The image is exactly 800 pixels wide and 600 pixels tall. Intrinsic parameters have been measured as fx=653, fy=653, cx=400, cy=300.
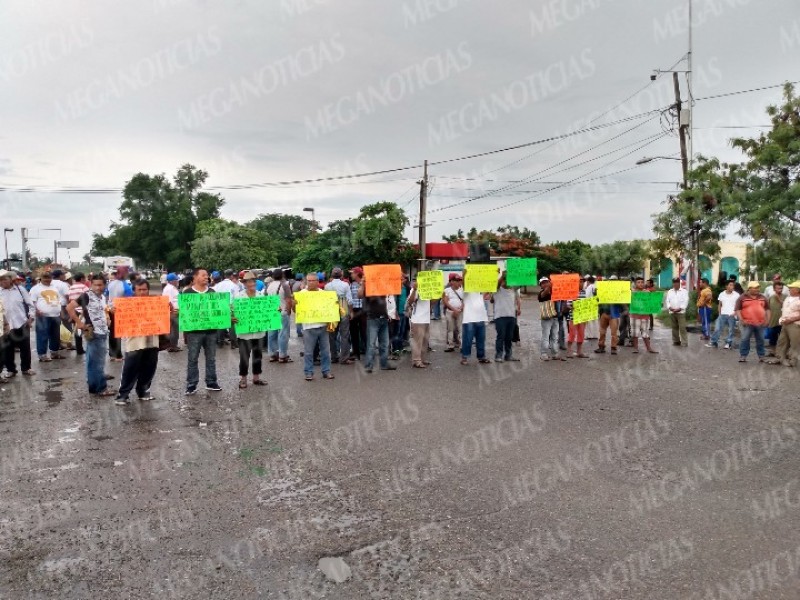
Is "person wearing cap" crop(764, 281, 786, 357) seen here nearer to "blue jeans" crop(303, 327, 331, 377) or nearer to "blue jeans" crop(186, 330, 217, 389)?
"blue jeans" crop(303, 327, 331, 377)

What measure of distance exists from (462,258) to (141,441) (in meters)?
41.6

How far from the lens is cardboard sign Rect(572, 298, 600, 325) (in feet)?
44.5

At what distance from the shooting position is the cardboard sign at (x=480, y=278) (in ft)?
40.5

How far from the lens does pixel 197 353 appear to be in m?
9.47

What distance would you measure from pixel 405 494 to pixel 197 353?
5.11m

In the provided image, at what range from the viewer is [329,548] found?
442 centimetres

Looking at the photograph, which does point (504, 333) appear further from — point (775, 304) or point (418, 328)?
point (775, 304)

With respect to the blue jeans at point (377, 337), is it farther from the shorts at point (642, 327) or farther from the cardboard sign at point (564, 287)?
the shorts at point (642, 327)

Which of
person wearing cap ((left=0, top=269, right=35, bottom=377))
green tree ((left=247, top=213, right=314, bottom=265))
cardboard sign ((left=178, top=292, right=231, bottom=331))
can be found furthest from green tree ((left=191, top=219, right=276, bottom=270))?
cardboard sign ((left=178, top=292, right=231, bottom=331))

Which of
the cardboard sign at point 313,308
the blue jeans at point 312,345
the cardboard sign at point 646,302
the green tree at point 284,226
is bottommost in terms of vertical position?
the blue jeans at point 312,345

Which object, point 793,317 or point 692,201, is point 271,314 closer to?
point 793,317

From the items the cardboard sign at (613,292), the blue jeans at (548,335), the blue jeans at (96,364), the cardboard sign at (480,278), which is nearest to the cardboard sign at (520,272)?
the cardboard sign at (480,278)

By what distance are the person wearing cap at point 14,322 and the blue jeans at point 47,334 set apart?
1.81 m

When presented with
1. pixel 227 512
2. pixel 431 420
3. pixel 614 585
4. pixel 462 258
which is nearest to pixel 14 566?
pixel 227 512
